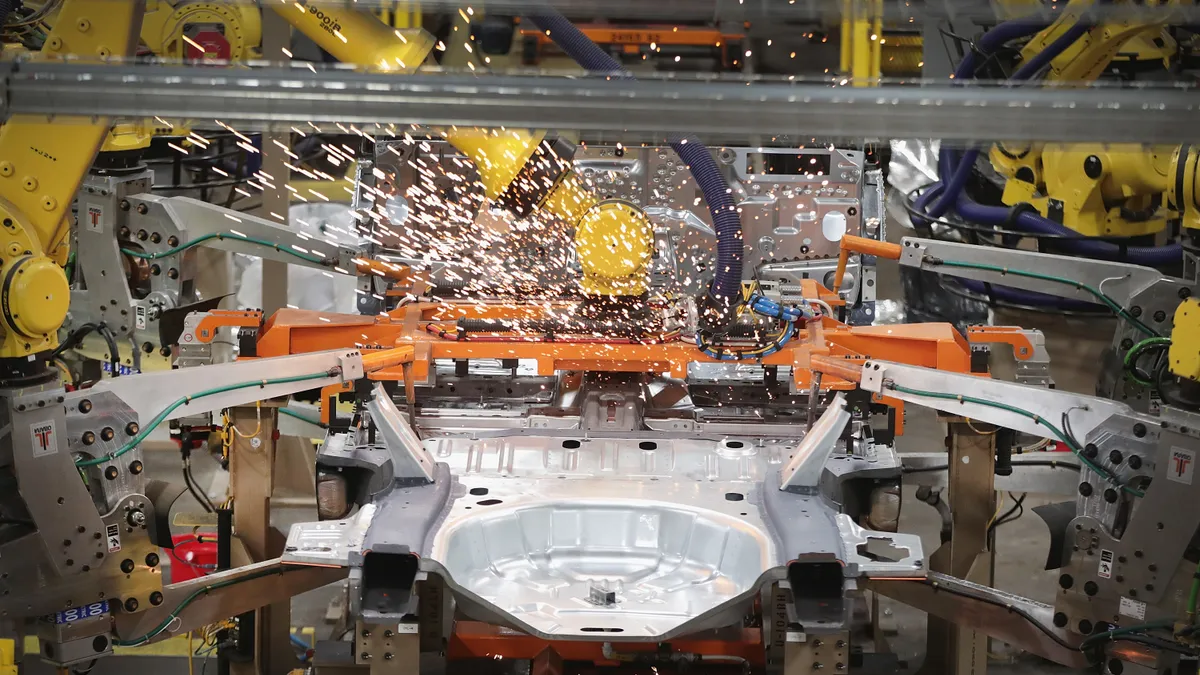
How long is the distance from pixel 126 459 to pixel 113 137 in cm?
246

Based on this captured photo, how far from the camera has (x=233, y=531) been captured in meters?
5.20

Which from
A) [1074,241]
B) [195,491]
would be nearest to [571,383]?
[195,491]

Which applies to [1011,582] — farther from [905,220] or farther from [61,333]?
[61,333]

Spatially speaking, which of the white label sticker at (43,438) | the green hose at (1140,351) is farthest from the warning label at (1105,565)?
the white label sticker at (43,438)

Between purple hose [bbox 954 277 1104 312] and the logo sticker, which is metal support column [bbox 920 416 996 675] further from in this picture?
the logo sticker

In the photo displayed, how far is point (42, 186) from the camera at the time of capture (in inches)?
160

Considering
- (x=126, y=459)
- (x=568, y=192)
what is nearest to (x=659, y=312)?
(x=568, y=192)

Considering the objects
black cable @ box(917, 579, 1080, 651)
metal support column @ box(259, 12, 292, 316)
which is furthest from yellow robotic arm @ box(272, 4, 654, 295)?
metal support column @ box(259, 12, 292, 316)

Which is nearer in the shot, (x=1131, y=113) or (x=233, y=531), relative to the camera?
(x=1131, y=113)

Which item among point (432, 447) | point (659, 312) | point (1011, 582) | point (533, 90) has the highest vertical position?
point (533, 90)

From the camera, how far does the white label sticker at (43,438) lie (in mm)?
4012

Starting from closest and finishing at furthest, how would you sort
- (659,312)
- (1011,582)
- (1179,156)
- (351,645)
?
(1179,156), (351,645), (659,312), (1011,582)

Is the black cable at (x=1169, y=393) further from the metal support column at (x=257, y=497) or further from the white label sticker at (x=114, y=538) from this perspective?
the white label sticker at (x=114, y=538)

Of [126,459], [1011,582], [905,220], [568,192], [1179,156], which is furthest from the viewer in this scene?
[905,220]
